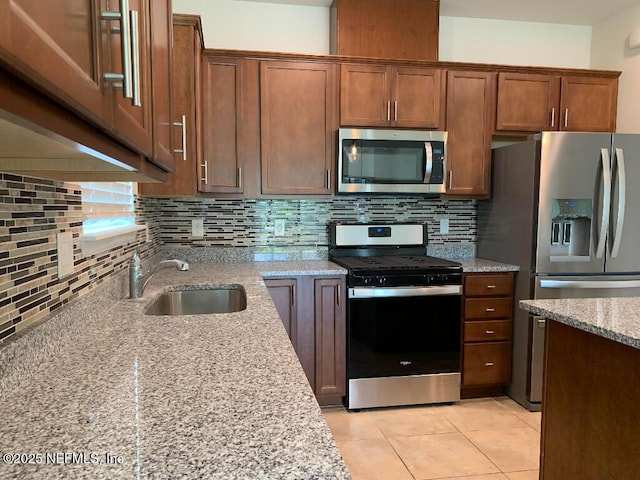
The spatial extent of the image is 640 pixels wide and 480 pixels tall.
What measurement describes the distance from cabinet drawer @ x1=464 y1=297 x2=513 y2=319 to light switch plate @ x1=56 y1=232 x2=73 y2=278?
2.24 m

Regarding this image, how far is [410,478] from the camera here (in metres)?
1.94

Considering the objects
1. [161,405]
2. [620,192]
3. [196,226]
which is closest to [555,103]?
[620,192]

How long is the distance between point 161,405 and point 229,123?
2.17m

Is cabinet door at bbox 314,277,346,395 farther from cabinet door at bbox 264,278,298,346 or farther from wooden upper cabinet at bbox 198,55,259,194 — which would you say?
wooden upper cabinet at bbox 198,55,259,194

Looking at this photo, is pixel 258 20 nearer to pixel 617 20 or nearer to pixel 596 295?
pixel 617 20

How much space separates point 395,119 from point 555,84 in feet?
Result: 3.91

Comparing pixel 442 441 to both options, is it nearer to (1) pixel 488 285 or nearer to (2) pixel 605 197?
(1) pixel 488 285

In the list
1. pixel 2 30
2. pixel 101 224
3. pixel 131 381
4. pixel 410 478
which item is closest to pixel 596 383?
pixel 410 478

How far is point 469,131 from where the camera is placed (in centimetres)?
289

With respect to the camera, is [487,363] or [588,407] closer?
[588,407]

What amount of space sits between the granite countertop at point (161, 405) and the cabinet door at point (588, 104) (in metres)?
2.80

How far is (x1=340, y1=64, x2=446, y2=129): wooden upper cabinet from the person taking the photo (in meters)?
2.74

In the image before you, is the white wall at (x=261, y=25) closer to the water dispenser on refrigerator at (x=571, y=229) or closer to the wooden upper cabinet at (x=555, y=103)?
the wooden upper cabinet at (x=555, y=103)

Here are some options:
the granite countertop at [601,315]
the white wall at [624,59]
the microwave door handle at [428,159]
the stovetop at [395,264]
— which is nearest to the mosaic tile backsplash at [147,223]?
the stovetop at [395,264]
